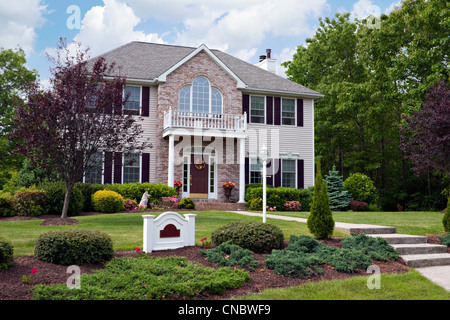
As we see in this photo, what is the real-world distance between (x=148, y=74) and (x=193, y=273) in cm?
1533

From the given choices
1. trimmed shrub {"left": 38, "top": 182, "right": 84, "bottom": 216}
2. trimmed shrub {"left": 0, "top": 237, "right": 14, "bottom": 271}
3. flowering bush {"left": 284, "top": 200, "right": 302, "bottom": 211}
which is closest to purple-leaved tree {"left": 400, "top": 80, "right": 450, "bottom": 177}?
flowering bush {"left": 284, "top": 200, "right": 302, "bottom": 211}

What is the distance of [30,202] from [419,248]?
1141 cm

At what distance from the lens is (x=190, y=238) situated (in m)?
7.66

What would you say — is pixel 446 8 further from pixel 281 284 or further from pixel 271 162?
pixel 281 284

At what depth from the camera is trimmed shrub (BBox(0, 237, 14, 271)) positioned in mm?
5618

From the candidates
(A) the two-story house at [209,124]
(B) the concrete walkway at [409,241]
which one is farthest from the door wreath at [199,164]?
(B) the concrete walkway at [409,241]

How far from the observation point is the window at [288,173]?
21172 mm

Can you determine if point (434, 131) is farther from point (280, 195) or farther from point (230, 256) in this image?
point (280, 195)

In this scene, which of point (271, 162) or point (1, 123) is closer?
point (271, 162)

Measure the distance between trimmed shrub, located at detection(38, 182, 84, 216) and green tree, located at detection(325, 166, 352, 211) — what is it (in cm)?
1209

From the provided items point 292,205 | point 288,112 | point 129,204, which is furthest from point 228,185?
point 288,112

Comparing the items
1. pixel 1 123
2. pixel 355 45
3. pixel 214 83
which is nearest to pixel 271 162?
pixel 214 83

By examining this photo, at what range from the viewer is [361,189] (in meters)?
21.2

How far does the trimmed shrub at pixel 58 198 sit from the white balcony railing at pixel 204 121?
5.51 meters
